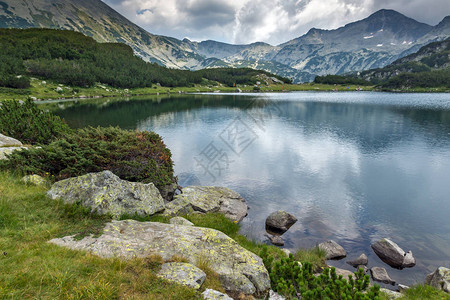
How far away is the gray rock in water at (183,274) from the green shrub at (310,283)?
3005 millimetres

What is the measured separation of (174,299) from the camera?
6199 mm

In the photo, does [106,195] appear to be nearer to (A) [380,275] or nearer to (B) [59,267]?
(B) [59,267]

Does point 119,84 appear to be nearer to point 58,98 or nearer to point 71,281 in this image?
point 58,98

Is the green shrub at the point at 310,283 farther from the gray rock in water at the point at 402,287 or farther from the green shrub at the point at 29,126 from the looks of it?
the green shrub at the point at 29,126

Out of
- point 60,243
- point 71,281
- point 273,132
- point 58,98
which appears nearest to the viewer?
point 71,281

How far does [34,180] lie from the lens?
1259cm

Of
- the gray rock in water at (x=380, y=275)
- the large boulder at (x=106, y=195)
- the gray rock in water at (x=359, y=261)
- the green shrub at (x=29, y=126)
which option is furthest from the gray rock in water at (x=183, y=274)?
the green shrub at (x=29, y=126)

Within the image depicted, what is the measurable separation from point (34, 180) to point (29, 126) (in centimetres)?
1498

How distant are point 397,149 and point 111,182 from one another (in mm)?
45702

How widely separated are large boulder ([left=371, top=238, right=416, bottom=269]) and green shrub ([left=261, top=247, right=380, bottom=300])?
281 inches

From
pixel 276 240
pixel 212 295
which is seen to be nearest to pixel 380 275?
pixel 276 240

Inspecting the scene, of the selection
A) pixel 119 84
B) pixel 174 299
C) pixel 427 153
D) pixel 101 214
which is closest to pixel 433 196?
pixel 427 153

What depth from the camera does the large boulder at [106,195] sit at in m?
10.8

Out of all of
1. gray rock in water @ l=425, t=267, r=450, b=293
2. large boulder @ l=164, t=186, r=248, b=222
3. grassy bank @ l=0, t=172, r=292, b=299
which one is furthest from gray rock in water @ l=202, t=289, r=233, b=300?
gray rock in water @ l=425, t=267, r=450, b=293
